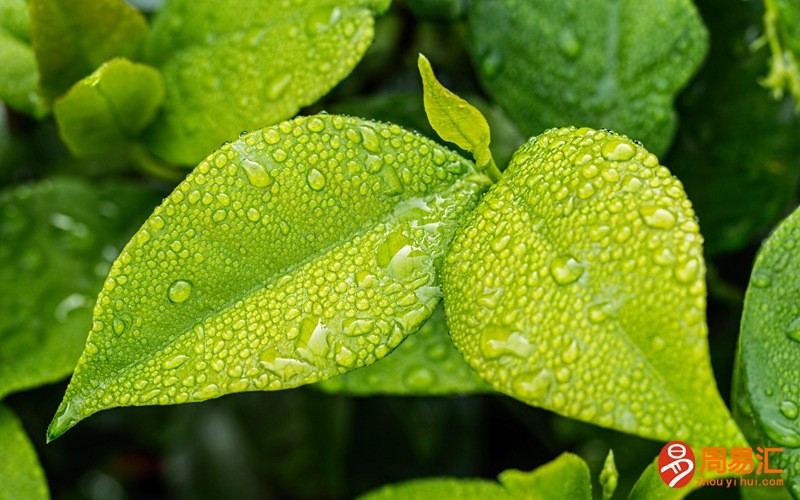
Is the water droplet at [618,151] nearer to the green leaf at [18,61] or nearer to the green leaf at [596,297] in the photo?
the green leaf at [596,297]

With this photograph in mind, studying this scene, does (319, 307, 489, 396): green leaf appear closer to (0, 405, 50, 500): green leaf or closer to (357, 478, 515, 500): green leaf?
(357, 478, 515, 500): green leaf

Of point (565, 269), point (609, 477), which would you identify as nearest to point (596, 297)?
point (565, 269)

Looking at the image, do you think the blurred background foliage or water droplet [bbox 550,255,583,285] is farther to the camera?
the blurred background foliage

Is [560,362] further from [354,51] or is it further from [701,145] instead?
[701,145]

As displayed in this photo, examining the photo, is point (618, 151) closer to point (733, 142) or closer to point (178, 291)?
point (178, 291)

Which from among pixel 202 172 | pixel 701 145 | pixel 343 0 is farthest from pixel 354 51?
pixel 701 145

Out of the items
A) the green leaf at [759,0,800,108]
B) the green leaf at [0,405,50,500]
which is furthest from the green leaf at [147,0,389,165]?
the green leaf at [759,0,800,108]
